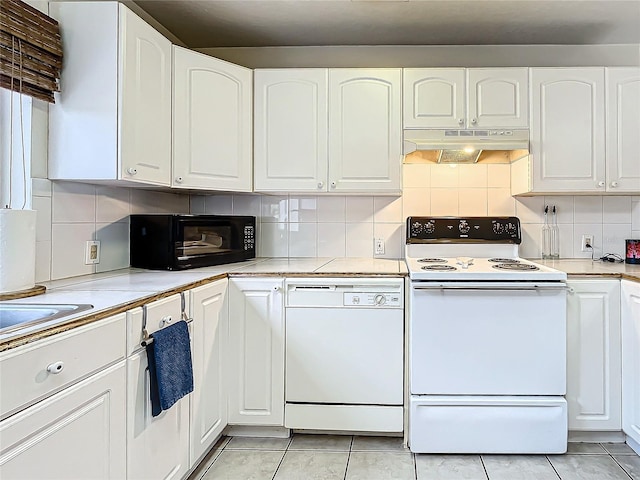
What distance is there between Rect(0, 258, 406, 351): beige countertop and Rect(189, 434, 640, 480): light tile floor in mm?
856

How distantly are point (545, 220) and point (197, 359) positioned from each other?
7.46ft

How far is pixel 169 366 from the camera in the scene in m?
1.53

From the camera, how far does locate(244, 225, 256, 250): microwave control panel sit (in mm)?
2648

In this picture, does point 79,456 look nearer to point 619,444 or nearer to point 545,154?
point 619,444

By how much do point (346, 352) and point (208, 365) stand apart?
0.66 meters

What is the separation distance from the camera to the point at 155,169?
207cm

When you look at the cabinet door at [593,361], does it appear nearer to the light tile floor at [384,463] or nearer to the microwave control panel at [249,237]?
the light tile floor at [384,463]

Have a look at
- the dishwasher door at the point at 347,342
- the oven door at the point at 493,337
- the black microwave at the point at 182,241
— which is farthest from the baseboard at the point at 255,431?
the black microwave at the point at 182,241

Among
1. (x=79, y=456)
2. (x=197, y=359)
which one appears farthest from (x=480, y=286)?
(x=79, y=456)

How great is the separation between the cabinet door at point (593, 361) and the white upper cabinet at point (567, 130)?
66 centimetres

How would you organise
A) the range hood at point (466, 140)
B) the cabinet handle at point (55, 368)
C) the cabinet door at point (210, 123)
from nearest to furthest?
the cabinet handle at point (55, 368) < the cabinet door at point (210, 123) < the range hood at point (466, 140)

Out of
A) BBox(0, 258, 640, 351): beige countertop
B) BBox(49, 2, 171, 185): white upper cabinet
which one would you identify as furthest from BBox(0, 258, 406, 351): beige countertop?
BBox(49, 2, 171, 185): white upper cabinet

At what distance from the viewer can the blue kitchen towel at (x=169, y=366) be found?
4.81 ft

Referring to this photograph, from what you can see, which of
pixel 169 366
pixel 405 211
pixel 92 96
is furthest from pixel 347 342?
pixel 92 96
